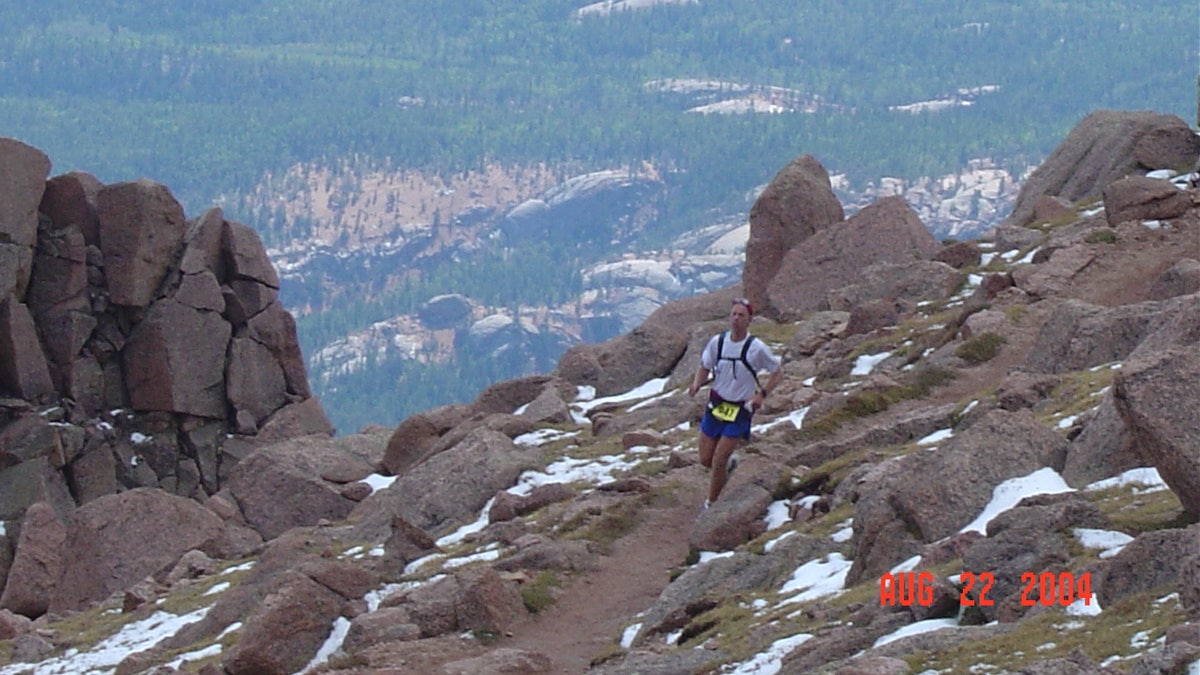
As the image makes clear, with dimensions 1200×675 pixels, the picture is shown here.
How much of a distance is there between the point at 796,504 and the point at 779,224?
2731 cm

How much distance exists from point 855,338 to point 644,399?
513 centimetres

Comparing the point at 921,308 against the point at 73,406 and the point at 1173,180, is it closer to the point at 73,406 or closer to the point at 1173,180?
the point at 1173,180

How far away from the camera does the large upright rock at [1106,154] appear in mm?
47406

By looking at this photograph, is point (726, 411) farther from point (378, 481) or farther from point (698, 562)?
point (378, 481)

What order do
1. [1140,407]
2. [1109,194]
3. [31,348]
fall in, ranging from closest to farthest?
1. [1140,407]
2. [1109,194]
3. [31,348]

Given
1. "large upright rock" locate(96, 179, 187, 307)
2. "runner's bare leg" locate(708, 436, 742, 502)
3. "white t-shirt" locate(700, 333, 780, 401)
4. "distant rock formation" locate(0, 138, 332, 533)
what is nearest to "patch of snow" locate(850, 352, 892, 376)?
"runner's bare leg" locate(708, 436, 742, 502)

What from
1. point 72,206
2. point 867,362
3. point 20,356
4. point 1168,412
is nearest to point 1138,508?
point 1168,412

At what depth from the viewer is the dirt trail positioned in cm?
2319

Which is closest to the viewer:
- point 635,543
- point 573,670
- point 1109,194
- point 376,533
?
point 573,670

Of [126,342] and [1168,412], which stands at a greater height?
[1168,412]

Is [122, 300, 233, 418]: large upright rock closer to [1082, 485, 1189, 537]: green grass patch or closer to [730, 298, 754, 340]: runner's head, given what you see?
[730, 298, 754, 340]: runner's head

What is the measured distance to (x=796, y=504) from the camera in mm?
25344

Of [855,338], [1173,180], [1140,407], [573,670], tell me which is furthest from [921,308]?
[1140,407]

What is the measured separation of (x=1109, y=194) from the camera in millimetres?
39562
